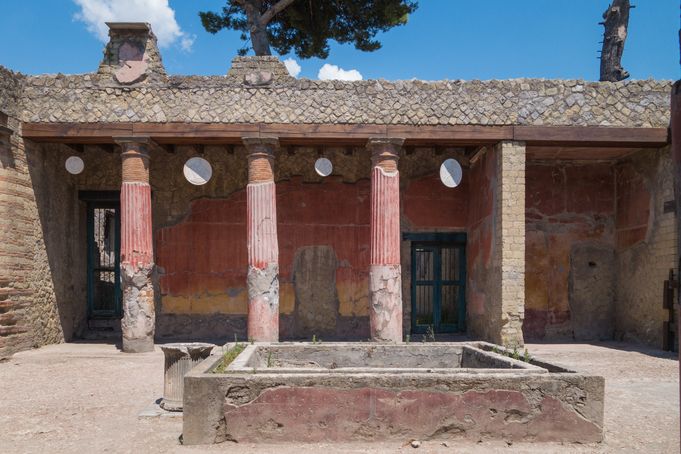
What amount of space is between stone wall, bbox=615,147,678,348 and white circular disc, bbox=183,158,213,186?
23.9ft

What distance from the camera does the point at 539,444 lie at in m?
3.92

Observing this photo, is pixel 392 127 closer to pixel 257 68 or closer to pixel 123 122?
pixel 257 68

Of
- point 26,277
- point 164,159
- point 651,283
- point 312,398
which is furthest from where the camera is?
point 164,159

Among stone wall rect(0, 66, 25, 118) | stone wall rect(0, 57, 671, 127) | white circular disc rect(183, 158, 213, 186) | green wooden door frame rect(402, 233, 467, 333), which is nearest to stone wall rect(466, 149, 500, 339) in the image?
green wooden door frame rect(402, 233, 467, 333)

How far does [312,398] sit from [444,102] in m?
5.70

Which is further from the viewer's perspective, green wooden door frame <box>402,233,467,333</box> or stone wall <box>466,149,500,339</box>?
green wooden door frame <box>402,233,467,333</box>

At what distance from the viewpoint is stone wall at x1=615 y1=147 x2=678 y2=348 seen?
8539 millimetres

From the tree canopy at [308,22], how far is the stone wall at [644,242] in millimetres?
7925

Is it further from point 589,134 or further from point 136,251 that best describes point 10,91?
point 589,134

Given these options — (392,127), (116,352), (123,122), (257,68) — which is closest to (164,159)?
(123,122)

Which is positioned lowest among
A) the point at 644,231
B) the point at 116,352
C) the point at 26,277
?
the point at 116,352

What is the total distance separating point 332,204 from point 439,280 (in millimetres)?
2468

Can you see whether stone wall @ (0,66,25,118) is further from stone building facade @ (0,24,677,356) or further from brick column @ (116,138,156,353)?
brick column @ (116,138,156,353)

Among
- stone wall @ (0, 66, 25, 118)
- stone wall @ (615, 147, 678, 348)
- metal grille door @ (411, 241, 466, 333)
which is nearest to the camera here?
stone wall @ (0, 66, 25, 118)
